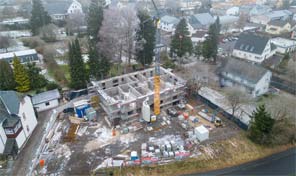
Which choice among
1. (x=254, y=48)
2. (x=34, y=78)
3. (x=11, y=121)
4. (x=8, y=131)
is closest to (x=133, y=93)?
(x=11, y=121)

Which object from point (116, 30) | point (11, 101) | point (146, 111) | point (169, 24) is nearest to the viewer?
point (11, 101)

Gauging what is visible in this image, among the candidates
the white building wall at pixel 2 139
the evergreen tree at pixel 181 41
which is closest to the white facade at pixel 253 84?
the evergreen tree at pixel 181 41

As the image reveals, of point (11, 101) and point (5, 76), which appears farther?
point (5, 76)

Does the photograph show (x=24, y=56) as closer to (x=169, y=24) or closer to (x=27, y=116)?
(x=27, y=116)

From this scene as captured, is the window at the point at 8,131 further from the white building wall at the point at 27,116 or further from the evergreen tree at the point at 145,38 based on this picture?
the evergreen tree at the point at 145,38

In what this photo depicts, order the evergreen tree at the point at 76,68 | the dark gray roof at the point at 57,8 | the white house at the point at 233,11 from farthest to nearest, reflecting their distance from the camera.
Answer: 1. the white house at the point at 233,11
2. the dark gray roof at the point at 57,8
3. the evergreen tree at the point at 76,68

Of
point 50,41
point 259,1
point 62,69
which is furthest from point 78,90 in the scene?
point 259,1
